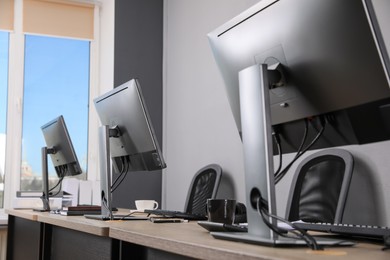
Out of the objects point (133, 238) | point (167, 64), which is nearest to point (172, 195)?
point (167, 64)

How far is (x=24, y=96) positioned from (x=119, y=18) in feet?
3.48

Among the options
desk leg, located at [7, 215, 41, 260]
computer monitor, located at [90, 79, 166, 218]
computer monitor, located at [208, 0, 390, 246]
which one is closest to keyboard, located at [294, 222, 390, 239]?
computer monitor, located at [208, 0, 390, 246]

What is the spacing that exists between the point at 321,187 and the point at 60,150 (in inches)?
55.2

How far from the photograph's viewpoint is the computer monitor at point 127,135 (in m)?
1.80

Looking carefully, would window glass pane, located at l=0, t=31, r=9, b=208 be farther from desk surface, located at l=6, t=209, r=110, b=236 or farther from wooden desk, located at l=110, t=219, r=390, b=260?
wooden desk, located at l=110, t=219, r=390, b=260

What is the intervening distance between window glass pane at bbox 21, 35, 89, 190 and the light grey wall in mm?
793

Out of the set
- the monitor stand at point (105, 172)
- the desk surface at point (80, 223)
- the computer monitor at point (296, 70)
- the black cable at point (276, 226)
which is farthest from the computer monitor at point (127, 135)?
the black cable at point (276, 226)

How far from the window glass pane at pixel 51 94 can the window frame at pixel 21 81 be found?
0.05 meters

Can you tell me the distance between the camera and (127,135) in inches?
75.6

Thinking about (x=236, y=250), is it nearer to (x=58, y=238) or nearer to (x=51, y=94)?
(x=58, y=238)

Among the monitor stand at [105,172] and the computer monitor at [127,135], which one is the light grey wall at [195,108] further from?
the monitor stand at [105,172]

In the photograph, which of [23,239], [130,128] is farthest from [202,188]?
[130,128]

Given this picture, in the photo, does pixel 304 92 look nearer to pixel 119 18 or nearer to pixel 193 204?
pixel 193 204

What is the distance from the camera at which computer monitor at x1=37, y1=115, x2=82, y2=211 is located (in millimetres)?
2551
